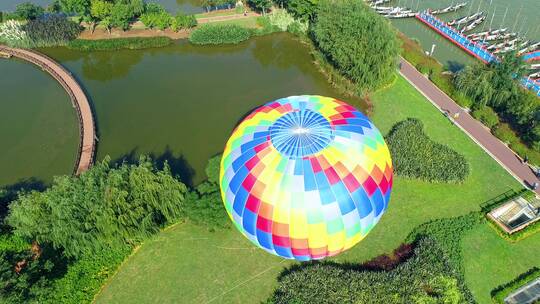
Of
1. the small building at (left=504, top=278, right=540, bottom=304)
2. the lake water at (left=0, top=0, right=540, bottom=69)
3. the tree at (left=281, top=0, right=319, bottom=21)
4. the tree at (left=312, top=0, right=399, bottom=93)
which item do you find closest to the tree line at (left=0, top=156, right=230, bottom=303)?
the small building at (left=504, top=278, right=540, bottom=304)

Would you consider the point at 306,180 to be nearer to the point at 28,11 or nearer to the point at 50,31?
the point at 50,31

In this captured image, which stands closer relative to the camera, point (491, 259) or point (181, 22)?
point (491, 259)

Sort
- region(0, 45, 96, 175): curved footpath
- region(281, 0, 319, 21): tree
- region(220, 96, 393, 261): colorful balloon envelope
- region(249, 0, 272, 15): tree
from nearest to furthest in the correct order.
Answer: region(220, 96, 393, 261): colorful balloon envelope < region(0, 45, 96, 175): curved footpath < region(281, 0, 319, 21): tree < region(249, 0, 272, 15): tree

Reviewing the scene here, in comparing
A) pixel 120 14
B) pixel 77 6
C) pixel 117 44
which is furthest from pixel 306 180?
pixel 77 6

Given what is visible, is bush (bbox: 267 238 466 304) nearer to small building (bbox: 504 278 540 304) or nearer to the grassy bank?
small building (bbox: 504 278 540 304)

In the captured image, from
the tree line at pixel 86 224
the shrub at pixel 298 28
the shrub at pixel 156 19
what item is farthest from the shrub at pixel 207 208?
the shrub at pixel 156 19

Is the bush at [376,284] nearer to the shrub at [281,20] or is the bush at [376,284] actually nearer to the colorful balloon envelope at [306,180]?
the colorful balloon envelope at [306,180]
